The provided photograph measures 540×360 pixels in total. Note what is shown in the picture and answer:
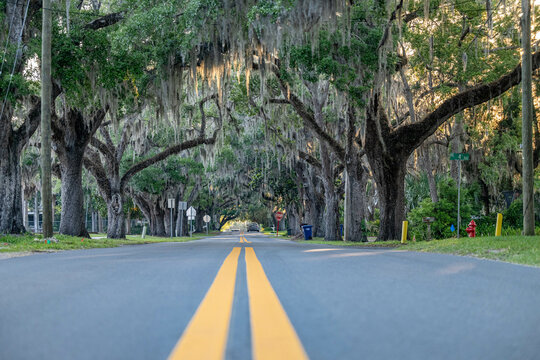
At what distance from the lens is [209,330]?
3238 millimetres

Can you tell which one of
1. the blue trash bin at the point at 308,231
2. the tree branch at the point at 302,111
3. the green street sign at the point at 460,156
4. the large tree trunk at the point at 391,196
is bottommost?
the blue trash bin at the point at 308,231

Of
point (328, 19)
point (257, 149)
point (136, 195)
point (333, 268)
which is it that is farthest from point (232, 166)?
point (333, 268)

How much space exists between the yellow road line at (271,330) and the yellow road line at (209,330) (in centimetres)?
17

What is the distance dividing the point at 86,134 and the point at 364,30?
12001 millimetres

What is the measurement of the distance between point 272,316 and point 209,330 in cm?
60

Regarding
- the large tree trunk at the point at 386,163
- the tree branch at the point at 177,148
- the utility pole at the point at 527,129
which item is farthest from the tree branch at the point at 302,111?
the utility pole at the point at 527,129

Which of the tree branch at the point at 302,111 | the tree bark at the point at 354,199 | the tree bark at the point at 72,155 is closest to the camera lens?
the tree branch at the point at 302,111

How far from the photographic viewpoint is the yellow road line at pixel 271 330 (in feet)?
8.80

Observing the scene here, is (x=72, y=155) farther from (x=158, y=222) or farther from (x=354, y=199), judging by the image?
(x=158, y=222)

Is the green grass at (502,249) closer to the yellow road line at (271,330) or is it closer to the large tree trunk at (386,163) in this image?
the large tree trunk at (386,163)

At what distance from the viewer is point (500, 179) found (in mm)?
27625

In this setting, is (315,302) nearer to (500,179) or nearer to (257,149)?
(500,179)

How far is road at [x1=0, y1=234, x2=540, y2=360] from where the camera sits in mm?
2832

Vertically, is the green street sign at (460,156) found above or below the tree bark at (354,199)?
above
